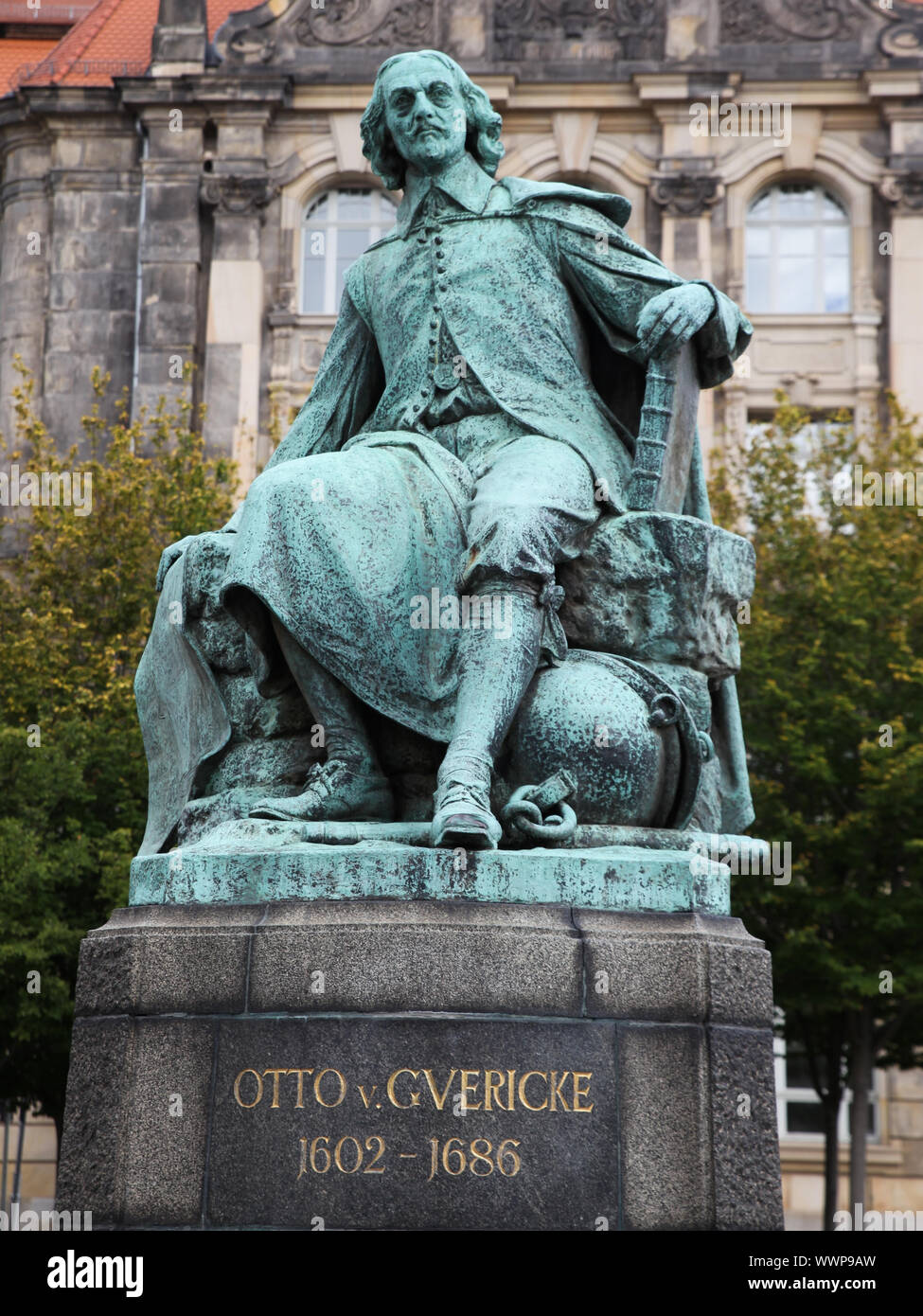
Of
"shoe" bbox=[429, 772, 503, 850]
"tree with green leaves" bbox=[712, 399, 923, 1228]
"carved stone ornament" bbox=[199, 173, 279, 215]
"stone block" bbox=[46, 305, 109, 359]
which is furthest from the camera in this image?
"stone block" bbox=[46, 305, 109, 359]

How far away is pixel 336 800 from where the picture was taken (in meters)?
6.12

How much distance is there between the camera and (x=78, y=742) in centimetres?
2086

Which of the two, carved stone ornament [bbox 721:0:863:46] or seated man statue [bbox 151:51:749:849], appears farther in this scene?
carved stone ornament [bbox 721:0:863:46]

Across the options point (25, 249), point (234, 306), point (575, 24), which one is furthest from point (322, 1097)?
point (575, 24)

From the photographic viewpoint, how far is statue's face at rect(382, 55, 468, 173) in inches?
276

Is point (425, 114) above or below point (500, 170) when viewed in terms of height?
below

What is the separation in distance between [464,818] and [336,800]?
2.23 feet

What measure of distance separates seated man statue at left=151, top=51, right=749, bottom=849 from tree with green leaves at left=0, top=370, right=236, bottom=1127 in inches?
501

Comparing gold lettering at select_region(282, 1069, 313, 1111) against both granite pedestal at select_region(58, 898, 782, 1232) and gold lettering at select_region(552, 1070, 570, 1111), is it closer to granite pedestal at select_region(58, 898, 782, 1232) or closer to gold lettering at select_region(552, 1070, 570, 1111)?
granite pedestal at select_region(58, 898, 782, 1232)

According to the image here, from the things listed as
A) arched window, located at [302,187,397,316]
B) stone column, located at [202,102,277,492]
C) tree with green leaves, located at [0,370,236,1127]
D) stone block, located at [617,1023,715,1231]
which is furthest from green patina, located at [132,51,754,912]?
arched window, located at [302,187,397,316]

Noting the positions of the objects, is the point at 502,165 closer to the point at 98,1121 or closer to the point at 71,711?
the point at 71,711

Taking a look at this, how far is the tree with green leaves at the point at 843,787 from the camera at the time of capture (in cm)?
2175

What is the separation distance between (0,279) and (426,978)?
28705 millimetres

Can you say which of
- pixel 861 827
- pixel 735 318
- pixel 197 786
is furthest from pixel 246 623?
pixel 861 827
